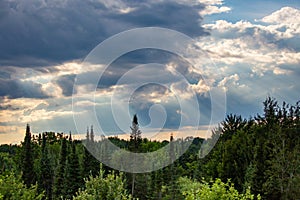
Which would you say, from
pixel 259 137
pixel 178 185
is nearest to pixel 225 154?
pixel 259 137

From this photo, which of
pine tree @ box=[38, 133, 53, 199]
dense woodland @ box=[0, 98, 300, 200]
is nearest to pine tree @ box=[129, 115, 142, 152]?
dense woodland @ box=[0, 98, 300, 200]

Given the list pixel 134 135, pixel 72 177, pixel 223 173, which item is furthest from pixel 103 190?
pixel 134 135

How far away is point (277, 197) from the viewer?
53.8 meters

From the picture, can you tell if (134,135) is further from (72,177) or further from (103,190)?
(103,190)

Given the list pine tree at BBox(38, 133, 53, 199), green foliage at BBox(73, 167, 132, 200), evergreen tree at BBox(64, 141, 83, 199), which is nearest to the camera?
green foliage at BBox(73, 167, 132, 200)

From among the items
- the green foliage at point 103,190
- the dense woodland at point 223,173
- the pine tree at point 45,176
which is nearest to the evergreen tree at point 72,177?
the dense woodland at point 223,173

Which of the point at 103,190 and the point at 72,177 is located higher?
the point at 103,190

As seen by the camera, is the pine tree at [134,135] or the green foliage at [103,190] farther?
the pine tree at [134,135]

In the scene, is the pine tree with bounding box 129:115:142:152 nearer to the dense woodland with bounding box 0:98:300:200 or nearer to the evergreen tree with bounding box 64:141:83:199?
the dense woodland with bounding box 0:98:300:200

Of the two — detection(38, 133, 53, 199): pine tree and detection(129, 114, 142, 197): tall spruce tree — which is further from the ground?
detection(129, 114, 142, 197): tall spruce tree

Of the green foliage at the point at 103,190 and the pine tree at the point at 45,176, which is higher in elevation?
the green foliage at the point at 103,190

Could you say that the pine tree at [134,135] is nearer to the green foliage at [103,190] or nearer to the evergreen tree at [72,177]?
the evergreen tree at [72,177]

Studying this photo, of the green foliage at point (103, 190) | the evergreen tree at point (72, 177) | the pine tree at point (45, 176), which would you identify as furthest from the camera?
the pine tree at point (45, 176)

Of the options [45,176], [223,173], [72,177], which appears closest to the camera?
[223,173]
